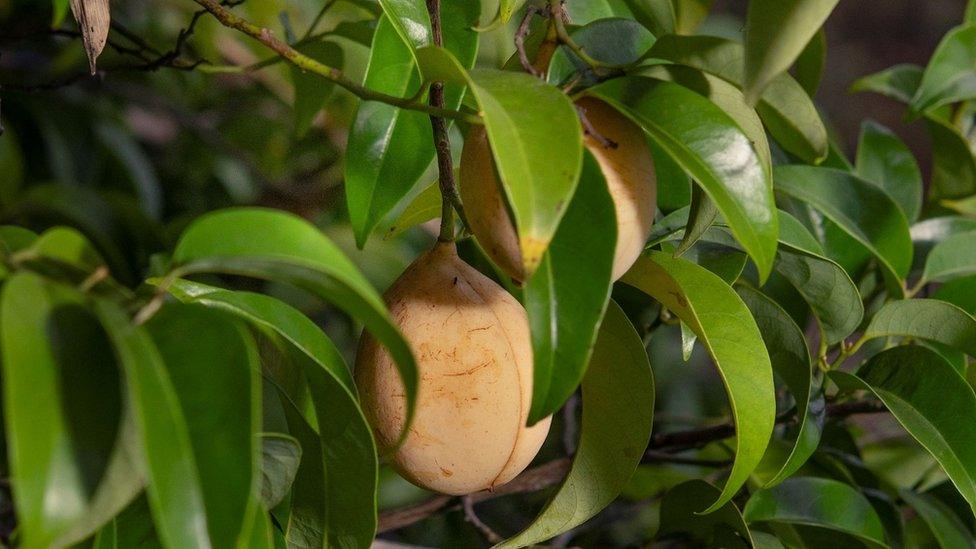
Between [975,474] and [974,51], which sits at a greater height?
[974,51]

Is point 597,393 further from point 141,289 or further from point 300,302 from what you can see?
point 300,302

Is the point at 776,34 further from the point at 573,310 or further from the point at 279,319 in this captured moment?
the point at 279,319

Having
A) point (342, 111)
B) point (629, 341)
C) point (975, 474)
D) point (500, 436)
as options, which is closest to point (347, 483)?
point (500, 436)

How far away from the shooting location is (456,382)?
0.50 metres

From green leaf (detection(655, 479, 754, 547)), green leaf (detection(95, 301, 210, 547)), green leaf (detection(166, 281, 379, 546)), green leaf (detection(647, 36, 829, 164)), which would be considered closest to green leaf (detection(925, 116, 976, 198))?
green leaf (detection(647, 36, 829, 164))

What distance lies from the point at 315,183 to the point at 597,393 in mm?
1069

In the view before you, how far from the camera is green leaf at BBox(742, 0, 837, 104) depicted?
15.7 inches

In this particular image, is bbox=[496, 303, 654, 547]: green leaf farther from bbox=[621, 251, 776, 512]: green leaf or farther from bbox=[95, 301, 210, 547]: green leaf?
bbox=[95, 301, 210, 547]: green leaf

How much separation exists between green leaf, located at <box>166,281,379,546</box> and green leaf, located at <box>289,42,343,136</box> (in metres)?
0.36

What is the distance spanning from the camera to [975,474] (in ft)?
1.93

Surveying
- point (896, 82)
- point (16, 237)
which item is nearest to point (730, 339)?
point (16, 237)

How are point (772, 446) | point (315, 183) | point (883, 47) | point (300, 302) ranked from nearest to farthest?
point (772, 446)
point (300, 302)
point (315, 183)
point (883, 47)

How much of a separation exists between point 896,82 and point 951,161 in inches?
3.9

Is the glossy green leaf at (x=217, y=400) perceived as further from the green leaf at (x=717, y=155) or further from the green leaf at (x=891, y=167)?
the green leaf at (x=891, y=167)
